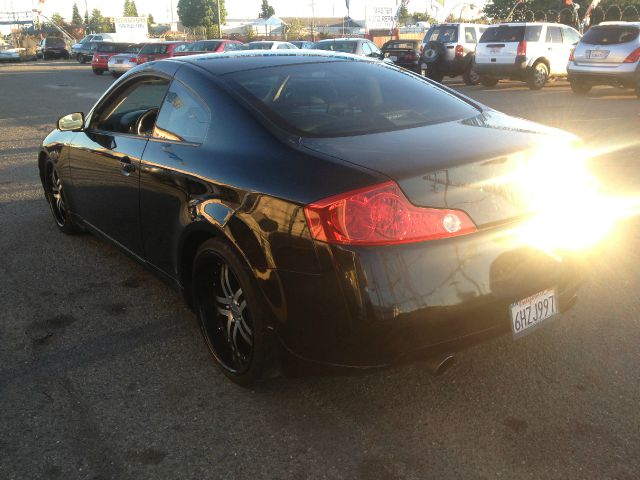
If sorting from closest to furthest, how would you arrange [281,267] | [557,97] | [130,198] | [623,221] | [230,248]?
[281,267], [230,248], [130,198], [623,221], [557,97]

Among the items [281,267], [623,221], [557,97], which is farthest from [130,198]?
[557,97]

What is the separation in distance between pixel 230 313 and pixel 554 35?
1763 centimetres

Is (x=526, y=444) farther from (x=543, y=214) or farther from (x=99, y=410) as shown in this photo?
(x=99, y=410)

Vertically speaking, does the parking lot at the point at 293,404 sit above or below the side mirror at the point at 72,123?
below

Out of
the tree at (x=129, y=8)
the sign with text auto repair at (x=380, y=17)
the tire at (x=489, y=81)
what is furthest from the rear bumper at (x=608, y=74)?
the tree at (x=129, y=8)

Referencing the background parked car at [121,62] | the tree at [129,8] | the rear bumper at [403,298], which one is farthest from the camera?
the tree at [129,8]

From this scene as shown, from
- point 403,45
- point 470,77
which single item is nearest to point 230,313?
point 470,77

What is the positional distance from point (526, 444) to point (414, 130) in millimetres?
1411

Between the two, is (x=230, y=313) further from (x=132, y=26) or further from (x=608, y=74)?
(x=132, y=26)

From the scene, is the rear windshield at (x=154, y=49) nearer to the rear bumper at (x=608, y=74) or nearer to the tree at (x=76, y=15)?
the rear bumper at (x=608, y=74)

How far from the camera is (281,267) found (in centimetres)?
252

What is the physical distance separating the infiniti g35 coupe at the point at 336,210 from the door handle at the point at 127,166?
0.01 meters

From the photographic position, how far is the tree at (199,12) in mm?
104000

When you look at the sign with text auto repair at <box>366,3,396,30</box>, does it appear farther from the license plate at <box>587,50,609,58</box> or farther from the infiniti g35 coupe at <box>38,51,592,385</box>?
the infiniti g35 coupe at <box>38,51,592,385</box>
